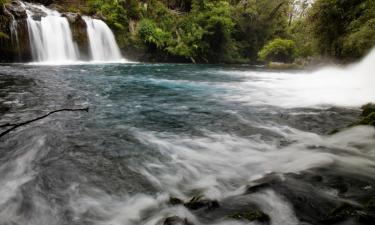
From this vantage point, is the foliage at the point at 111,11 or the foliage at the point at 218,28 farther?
the foliage at the point at 111,11

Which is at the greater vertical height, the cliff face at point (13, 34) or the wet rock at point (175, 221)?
the cliff face at point (13, 34)

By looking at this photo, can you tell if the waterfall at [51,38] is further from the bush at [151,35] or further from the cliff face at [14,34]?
the bush at [151,35]

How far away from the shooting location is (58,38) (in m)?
20.9

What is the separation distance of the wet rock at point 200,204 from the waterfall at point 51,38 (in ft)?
66.2

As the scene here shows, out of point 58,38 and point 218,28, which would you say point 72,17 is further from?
point 218,28

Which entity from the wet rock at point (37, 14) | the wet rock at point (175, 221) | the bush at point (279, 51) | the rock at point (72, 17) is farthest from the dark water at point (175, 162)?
the bush at point (279, 51)

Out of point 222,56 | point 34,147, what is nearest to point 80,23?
point 222,56

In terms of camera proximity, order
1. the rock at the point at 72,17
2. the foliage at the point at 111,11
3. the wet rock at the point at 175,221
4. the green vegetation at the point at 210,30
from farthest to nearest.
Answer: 1. the foliage at the point at 111,11
2. the green vegetation at the point at 210,30
3. the rock at the point at 72,17
4. the wet rock at the point at 175,221

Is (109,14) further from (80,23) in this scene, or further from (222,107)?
(222,107)

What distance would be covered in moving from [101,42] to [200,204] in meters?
23.6

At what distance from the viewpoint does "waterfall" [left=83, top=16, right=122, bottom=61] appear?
2336 cm

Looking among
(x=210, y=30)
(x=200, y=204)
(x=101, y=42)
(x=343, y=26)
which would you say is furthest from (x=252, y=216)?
(x=210, y=30)

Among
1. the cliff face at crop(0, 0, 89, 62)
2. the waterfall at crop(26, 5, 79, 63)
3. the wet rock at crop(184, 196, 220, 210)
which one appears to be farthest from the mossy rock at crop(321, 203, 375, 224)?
the waterfall at crop(26, 5, 79, 63)

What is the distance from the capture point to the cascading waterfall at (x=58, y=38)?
64.6 ft
